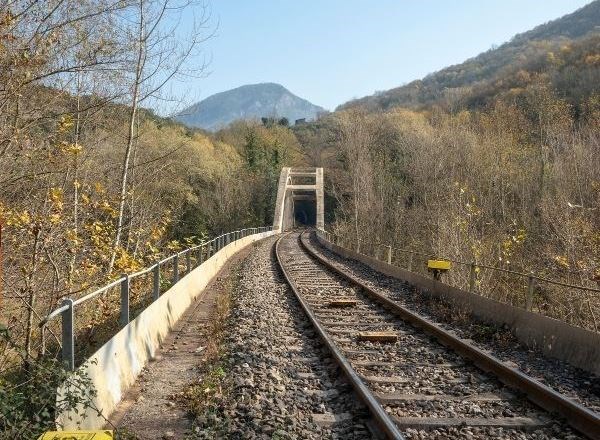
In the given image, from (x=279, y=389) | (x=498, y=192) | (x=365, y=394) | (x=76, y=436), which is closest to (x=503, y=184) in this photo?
(x=498, y=192)

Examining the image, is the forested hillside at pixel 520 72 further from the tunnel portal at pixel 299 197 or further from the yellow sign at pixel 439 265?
the yellow sign at pixel 439 265

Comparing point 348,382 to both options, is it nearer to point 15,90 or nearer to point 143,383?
point 143,383

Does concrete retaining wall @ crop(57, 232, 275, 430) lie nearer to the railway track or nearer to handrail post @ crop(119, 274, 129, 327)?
handrail post @ crop(119, 274, 129, 327)

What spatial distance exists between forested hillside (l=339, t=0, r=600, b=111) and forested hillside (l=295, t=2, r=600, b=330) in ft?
1.41

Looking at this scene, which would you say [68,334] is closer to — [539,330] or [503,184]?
[539,330]

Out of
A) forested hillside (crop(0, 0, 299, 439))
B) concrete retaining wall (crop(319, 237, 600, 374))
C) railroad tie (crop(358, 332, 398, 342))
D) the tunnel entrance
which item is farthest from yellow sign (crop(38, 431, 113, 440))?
the tunnel entrance

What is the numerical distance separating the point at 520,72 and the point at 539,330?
244 feet

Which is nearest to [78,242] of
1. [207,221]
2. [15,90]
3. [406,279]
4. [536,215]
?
[15,90]

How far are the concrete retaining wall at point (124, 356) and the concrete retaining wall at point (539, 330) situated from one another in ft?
19.5

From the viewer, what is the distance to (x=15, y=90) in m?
7.55

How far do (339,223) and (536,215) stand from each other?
79.2 ft

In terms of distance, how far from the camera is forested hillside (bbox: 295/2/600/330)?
18.5 m

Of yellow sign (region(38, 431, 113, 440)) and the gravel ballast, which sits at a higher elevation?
yellow sign (region(38, 431, 113, 440))

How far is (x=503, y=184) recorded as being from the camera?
3359 centimetres
